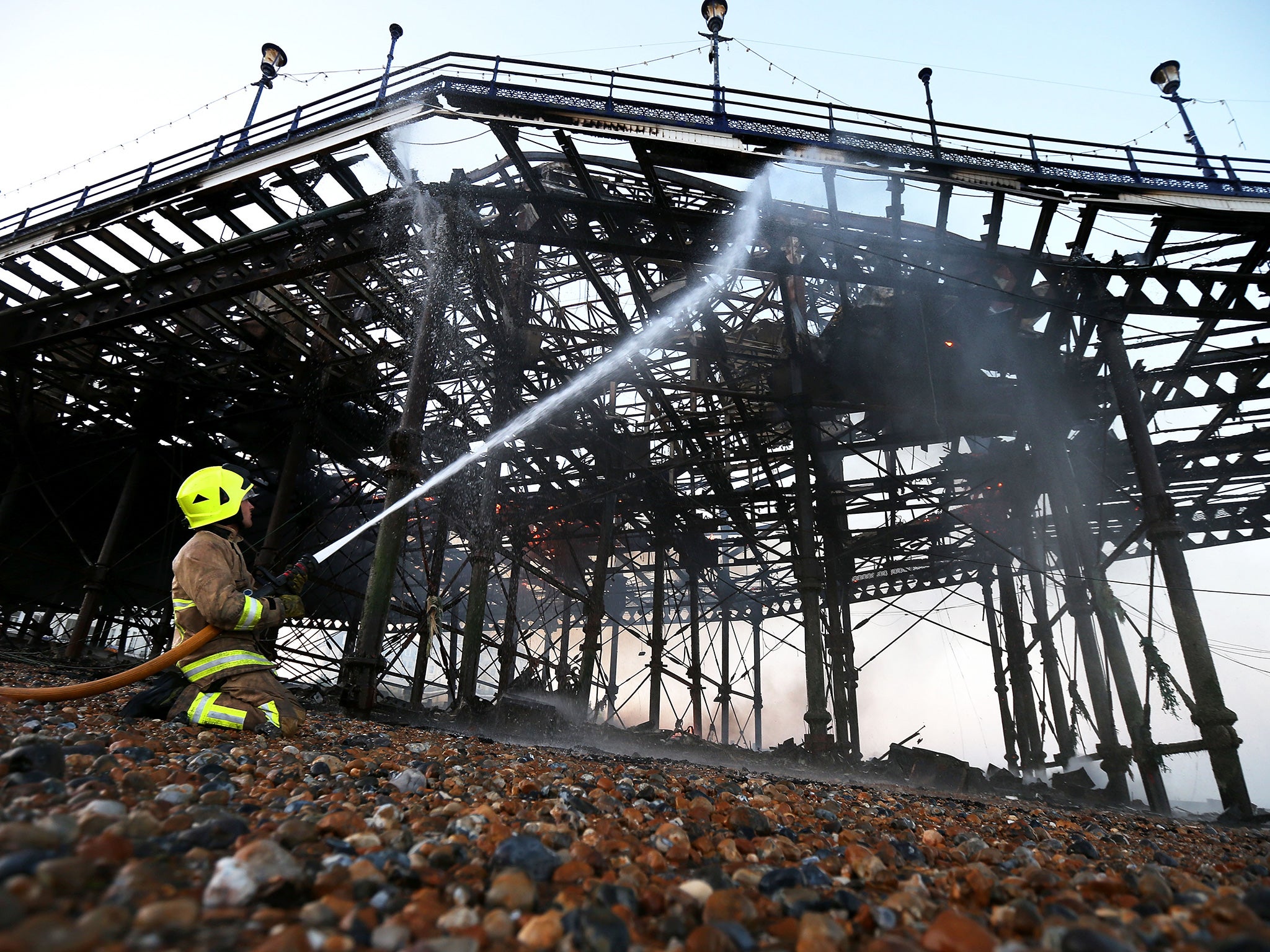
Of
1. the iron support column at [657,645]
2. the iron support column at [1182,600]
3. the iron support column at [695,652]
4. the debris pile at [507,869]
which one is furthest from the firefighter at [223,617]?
the iron support column at [695,652]

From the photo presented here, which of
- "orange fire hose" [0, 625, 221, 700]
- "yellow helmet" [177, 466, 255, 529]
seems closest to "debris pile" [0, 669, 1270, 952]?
"orange fire hose" [0, 625, 221, 700]

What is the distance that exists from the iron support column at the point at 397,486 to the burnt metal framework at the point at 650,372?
5 centimetres

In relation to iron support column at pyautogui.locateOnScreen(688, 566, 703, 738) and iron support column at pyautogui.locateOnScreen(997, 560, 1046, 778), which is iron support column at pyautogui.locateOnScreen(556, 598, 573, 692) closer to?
iron support column at pyautogui.locateOnScreen(688, 566, 703, 738)

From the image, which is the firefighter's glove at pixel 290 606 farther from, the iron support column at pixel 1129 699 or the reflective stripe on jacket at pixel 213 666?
the iron support column at pixel 1129 699

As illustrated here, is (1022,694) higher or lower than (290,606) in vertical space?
higher

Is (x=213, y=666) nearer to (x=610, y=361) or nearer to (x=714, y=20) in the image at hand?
(x=610, y=361)


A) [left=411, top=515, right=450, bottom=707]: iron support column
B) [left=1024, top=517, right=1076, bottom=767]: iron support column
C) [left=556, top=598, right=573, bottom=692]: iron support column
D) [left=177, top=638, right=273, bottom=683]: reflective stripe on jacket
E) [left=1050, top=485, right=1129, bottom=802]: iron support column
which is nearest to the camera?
[left=177, top=638, right=273, bottom=683]: reflective stripe on jacket

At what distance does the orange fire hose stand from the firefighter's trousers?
277 millimetres

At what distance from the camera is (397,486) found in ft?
26.3

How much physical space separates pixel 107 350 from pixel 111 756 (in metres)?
14.4

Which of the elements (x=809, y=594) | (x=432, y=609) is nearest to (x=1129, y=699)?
(x=809, y=594)

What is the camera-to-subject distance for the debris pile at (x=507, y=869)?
1269 millimetres

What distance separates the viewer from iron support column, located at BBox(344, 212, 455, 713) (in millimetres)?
7328

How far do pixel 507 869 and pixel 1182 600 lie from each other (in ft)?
29.6
